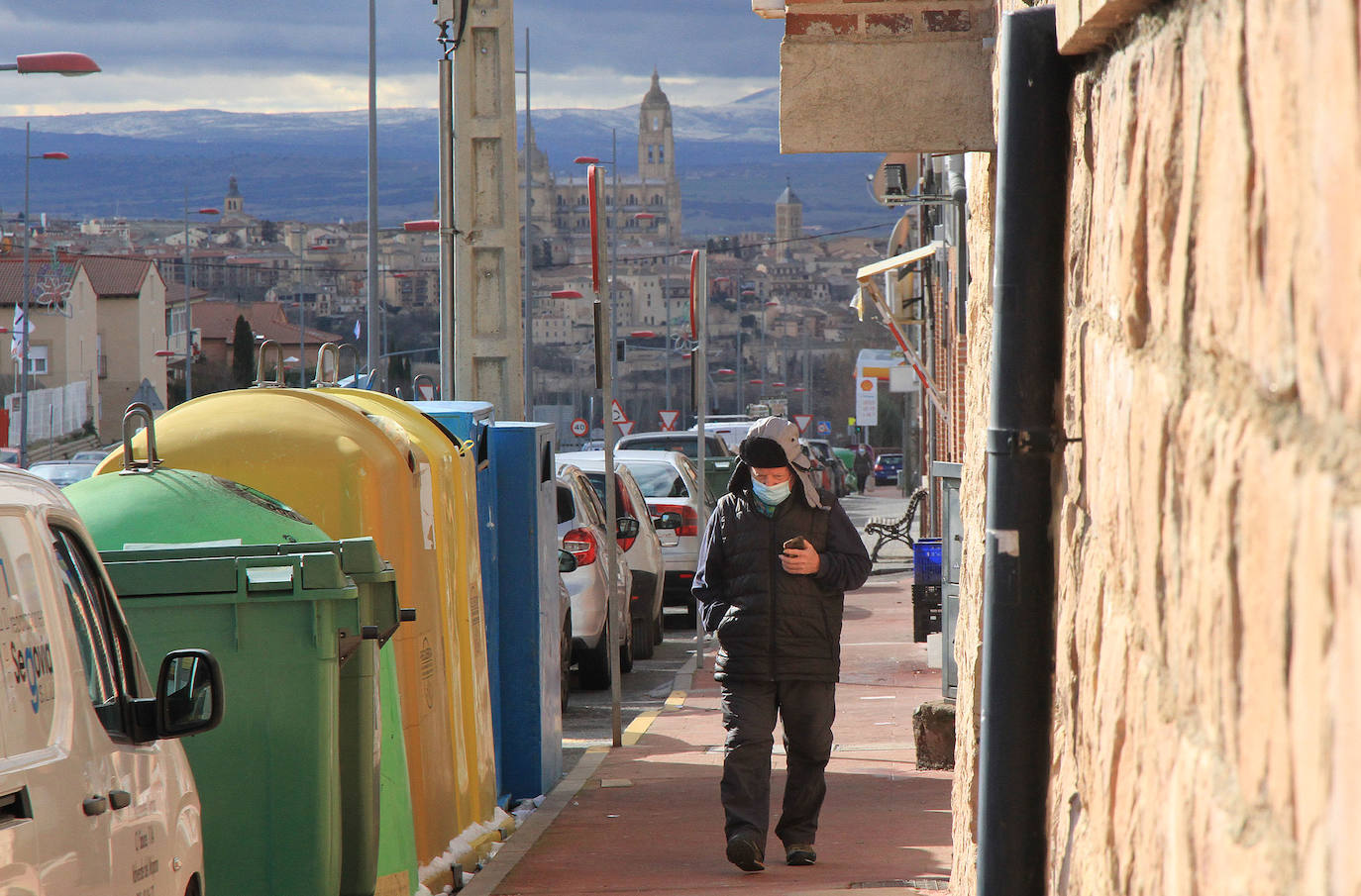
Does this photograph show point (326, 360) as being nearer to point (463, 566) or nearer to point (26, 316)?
point (463, 566)

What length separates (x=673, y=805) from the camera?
8492mm

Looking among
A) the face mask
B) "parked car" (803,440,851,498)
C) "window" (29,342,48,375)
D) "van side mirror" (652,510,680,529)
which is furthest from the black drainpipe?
"window" (29,342,48,375)

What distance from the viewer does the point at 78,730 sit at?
11.4 ft

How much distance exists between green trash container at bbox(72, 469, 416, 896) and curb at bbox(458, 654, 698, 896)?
71cm

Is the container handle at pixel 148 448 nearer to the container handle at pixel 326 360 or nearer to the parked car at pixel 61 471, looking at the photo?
the container handle at pixel 326 360

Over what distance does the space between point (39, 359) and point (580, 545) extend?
80.3m

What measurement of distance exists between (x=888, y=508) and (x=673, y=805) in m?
40.8

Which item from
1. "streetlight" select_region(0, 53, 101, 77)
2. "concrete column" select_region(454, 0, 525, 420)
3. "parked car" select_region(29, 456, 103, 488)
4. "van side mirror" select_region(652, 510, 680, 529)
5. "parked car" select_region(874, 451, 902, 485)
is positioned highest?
"streetlight" select_region(0, 53, 101, 77)

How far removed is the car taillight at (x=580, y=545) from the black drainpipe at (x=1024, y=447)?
1087 cm

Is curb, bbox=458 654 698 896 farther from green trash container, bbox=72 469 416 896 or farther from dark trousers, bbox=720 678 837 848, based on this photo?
dark trousers, bbox=720 678 837 848

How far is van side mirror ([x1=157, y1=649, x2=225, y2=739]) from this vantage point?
12.9 ft

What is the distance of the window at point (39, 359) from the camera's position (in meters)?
84.8

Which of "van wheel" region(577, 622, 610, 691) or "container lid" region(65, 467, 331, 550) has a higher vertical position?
"container lid" region(65, 467, 331, 550)

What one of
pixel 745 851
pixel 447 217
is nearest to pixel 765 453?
pixel 745 851
